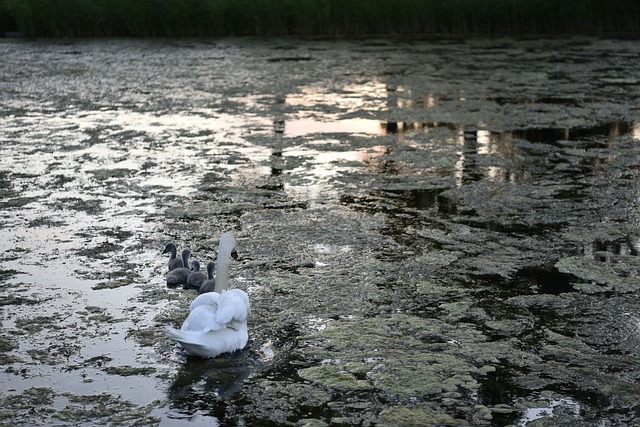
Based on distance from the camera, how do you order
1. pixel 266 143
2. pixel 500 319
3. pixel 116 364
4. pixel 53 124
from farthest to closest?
pixel 53 124 < pixel 266 143 < pixel 500 319 < pixel 116 364

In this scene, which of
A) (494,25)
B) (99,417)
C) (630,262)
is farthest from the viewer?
(494,25)

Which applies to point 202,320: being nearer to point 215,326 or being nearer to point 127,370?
point 215,326

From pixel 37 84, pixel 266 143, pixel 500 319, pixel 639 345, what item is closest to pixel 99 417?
pixel 500 319

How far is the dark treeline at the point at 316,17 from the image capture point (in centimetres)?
1462

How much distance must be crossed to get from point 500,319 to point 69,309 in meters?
1.83

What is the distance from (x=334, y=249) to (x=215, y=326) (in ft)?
5.05

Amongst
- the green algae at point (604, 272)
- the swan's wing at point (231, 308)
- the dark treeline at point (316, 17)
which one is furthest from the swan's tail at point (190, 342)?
the dark treeline at point (316, 17)

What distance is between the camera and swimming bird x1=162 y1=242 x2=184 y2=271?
14.8 ft

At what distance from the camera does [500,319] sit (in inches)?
158

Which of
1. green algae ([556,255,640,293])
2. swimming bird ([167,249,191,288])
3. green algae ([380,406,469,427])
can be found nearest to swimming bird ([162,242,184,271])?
swimming bird ([167,249,191,288])

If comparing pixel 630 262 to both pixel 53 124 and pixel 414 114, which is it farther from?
pixel 53 124

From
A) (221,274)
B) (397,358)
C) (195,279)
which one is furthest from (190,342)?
(195,279)

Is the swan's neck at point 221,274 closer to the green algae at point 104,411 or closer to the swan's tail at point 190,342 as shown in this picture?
the swan's tail at point 190,342

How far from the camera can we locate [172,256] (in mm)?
4633
